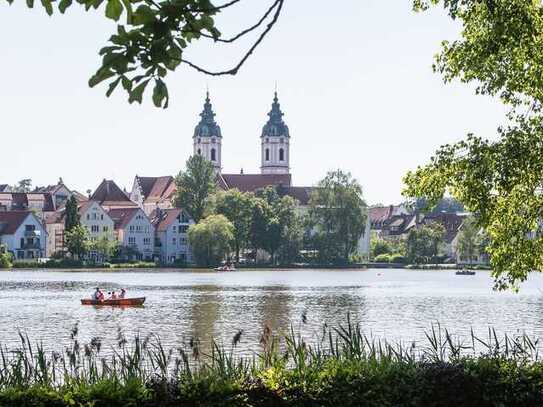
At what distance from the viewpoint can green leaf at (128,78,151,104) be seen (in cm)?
456

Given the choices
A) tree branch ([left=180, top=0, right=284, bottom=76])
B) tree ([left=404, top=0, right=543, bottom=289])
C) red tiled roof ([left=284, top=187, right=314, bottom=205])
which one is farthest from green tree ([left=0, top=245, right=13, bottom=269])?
tree branch ([left=180, top=0, right=284, bottom=76])

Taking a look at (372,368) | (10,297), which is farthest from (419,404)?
(10,297)

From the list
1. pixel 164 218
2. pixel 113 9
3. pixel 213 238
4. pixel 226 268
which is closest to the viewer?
pixel 113 9

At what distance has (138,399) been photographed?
9734 mm

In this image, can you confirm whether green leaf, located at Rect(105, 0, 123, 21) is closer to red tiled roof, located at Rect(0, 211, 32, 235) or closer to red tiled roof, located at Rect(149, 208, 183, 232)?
red tiled roof, located at Rect(0, 211, 32, 235)

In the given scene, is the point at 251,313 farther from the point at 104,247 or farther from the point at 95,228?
the point at 95,228

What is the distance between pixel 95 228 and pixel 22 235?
43.7ft

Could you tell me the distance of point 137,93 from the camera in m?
4.57

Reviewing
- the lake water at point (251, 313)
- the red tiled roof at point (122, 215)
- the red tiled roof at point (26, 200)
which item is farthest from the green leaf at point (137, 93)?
the red tiled roof at point (26, 200)

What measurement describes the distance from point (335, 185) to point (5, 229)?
47735 millimetres

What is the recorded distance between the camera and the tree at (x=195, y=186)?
510 feet

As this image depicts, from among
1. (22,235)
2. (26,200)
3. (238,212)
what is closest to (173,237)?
(238,212)

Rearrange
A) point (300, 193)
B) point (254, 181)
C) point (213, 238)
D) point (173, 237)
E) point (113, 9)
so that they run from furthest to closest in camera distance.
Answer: point (254, 181) < point (300, 193) < point (173, 237) < point (213, 238) < point (113, 9)

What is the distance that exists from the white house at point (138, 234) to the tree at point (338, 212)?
2754 cm
